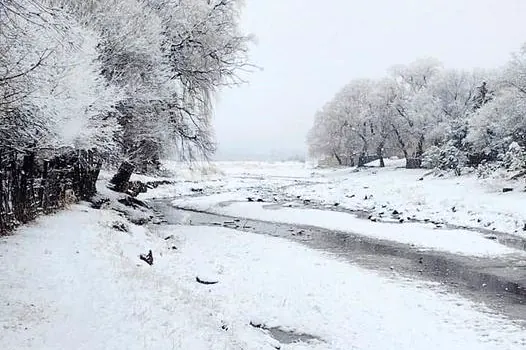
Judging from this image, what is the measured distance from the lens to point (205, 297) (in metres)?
10.5

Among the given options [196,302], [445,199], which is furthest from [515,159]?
[196,302]

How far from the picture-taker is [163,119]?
20250 millimetres

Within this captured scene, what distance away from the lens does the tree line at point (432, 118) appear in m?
36.8

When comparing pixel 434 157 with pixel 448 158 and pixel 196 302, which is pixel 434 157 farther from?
pixel 196 302

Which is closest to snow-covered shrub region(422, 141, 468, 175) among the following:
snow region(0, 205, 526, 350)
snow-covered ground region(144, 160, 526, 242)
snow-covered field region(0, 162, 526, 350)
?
snow-covered ground region(144, 160, 526, 242)

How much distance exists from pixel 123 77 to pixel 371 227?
12.9 meters

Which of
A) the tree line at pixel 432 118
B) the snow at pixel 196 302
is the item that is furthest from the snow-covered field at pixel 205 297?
the tree line at pixel 432 118

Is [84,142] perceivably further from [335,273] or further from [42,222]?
[335,273]

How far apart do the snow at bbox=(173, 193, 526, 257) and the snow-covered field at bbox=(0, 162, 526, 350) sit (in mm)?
205

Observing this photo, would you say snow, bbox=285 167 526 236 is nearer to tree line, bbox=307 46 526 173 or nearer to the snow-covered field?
tree line, bbox=307 46 526 173

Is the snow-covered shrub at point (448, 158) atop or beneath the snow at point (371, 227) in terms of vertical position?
atop

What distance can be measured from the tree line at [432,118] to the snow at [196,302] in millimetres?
22748

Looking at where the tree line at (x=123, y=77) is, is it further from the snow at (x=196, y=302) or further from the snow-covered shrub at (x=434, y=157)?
the snow-covered shrub at (x=434, y=157)

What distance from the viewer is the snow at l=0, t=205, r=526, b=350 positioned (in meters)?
7.02
